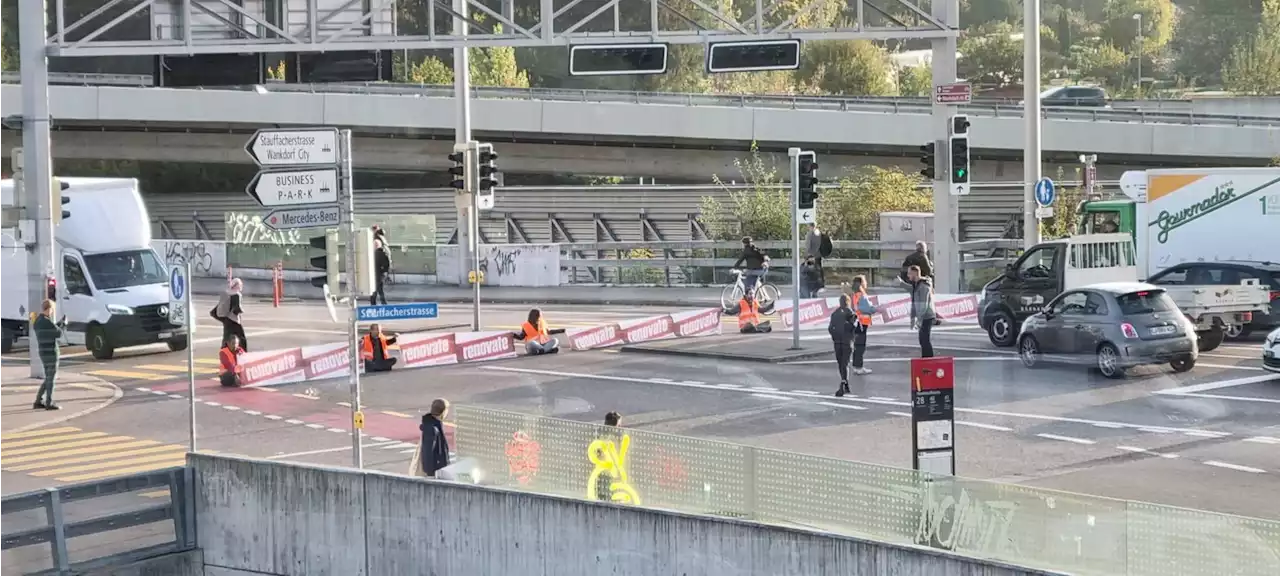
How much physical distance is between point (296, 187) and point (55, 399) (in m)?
11.3

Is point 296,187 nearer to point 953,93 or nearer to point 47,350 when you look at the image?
point 47,350

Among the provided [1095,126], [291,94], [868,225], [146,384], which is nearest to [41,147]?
[146,384]

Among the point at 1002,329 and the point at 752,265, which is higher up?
the point at 752,265

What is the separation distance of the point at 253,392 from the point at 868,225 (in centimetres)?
2381

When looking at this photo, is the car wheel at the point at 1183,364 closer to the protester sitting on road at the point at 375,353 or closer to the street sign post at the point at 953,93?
the street sign post at the point at 953,93

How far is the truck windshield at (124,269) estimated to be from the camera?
30031 millimetres

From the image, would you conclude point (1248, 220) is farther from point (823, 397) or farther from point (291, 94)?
point (291, 94)

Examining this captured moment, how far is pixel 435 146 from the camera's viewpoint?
66000 mm

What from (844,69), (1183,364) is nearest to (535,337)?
(1183,364)

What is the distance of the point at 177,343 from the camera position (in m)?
30.8

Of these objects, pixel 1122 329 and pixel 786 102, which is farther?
pixel 786 102

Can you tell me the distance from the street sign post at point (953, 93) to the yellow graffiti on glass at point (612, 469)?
727 inches

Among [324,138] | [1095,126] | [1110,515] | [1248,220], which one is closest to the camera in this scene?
[1110,515]

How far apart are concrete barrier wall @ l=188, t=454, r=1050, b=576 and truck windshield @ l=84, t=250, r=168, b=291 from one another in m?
15.1
